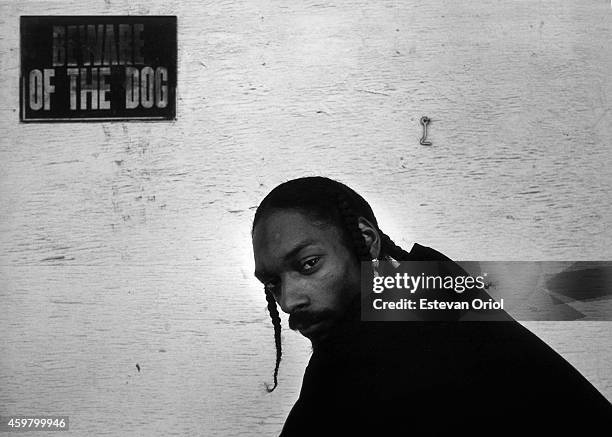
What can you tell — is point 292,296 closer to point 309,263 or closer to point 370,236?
point 309,263

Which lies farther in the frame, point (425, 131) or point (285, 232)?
point (425, 131)

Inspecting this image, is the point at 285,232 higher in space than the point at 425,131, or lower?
lower

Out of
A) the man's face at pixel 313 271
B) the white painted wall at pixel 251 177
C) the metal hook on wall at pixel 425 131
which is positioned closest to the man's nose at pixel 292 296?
the man's face at pixel 313 271

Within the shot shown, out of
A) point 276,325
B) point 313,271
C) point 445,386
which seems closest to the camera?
point 445,386

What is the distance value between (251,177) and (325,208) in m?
0.20

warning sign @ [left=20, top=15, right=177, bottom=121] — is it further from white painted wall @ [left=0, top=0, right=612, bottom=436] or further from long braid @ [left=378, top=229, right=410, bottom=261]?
long braid @ [left=378, top=229, right=410, bottom=261]

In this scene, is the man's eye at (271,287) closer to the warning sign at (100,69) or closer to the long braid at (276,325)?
the long braid at (276,325)

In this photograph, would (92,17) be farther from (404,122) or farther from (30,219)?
(404,122)

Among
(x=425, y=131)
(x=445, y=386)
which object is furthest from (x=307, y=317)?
Answer: (x=425, y=131)

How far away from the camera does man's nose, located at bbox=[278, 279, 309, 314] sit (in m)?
1.31

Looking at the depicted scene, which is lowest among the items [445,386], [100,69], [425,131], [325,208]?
[445,386]

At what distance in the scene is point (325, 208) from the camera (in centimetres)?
136

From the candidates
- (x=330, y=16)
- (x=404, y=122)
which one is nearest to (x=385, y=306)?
(x=404, y=122)

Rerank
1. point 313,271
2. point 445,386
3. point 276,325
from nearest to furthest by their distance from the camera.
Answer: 1. point 445,386
2. point 313,271
3. point 276,325
